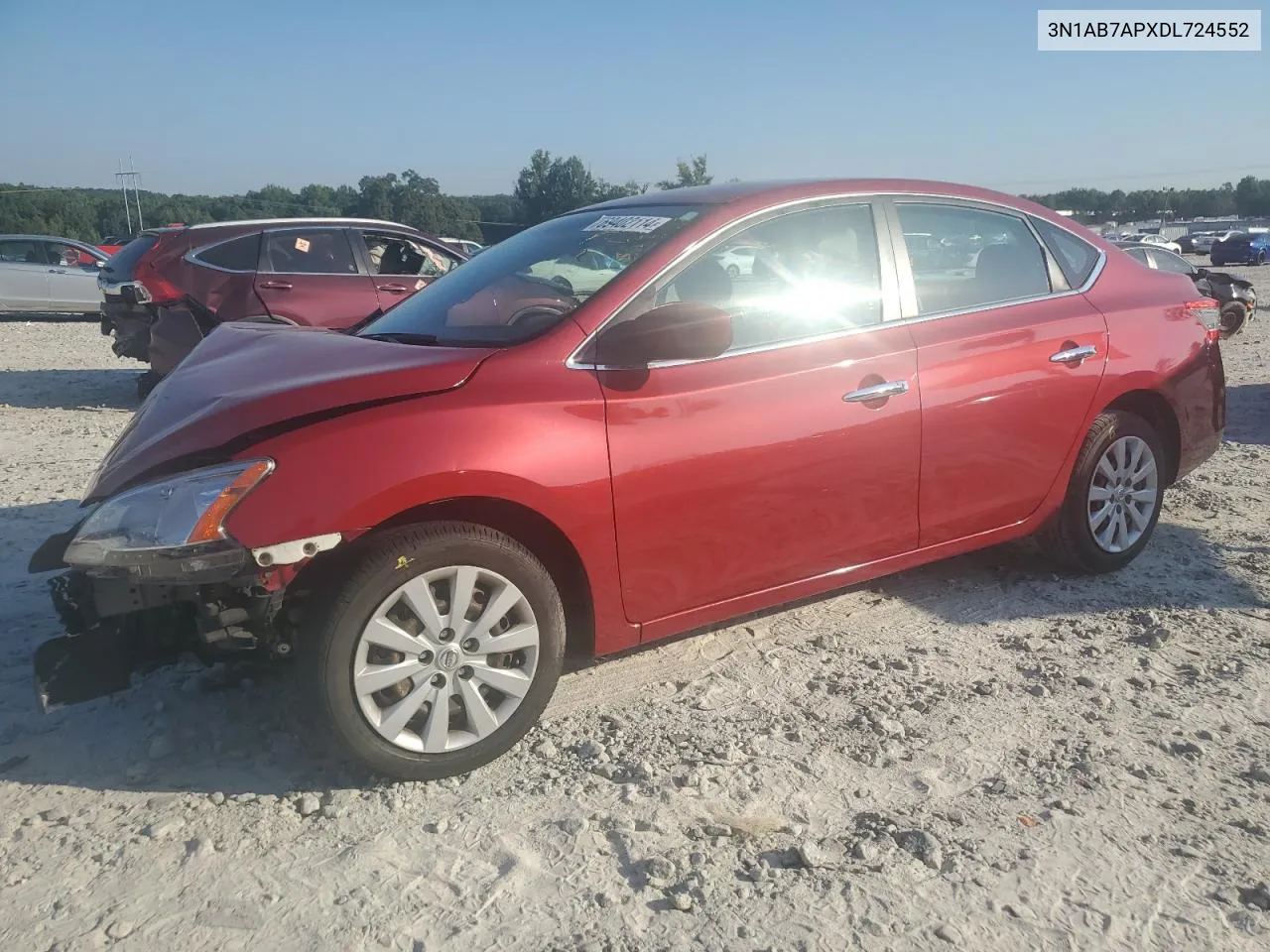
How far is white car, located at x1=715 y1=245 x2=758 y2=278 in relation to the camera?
3.54m

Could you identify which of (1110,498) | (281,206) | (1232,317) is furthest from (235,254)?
(281,206)

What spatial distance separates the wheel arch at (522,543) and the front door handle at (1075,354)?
222 centimetres

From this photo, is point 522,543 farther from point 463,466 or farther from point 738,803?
point 738,803

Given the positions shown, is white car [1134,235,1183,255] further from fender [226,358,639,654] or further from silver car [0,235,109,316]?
silver car [0,235,109,316]

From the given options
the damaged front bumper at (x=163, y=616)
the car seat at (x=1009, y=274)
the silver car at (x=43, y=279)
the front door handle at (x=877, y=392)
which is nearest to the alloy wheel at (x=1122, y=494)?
the car seat at (x=1009, y=274)

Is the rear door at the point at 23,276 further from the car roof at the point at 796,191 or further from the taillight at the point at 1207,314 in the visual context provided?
the taillight at the point at 1207,314

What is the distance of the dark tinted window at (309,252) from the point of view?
9.03 meters

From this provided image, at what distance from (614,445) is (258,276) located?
22.2 ft

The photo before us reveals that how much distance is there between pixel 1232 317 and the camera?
23.3ft

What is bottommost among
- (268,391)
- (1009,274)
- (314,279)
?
(268,391)

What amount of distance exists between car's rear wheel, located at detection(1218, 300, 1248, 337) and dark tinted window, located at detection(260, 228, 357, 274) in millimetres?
6981

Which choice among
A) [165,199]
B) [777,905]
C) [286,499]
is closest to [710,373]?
[286,499]

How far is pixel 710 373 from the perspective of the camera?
10.9ft

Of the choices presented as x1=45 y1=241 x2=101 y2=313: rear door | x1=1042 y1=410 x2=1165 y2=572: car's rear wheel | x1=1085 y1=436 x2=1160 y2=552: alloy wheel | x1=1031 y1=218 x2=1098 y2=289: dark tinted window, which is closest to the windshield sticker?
x1=1031 y1=218 x2=1098 y2=289: dark tinted window
